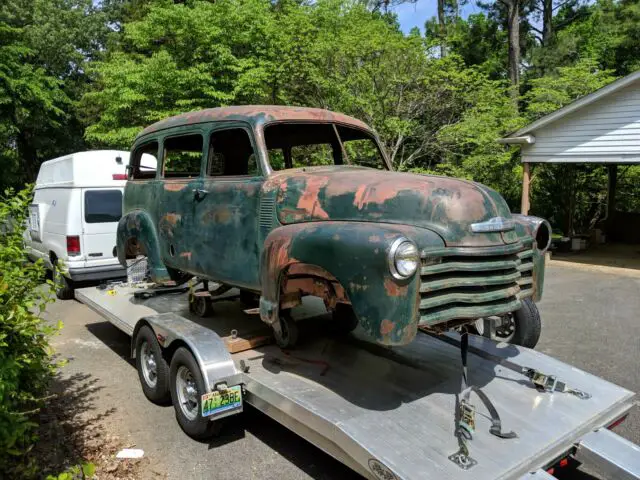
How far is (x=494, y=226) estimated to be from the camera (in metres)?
3.20

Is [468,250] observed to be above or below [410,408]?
above

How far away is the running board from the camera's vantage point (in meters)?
2.81

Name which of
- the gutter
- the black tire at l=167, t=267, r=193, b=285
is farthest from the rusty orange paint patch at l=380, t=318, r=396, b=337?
the gutter

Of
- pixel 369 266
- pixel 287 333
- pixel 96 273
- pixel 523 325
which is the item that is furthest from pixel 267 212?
pixel 96 273

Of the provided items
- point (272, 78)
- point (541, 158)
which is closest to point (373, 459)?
point (541, 158)

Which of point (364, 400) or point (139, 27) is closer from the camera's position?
point (364, 400)

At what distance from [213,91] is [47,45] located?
1606 cm

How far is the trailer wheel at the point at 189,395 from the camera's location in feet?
12.6

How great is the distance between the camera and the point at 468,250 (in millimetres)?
3049

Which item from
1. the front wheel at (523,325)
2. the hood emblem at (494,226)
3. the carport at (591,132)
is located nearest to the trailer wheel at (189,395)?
the hood emblem at (494,226)

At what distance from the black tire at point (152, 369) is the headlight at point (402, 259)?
8.65 ft

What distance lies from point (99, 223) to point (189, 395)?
568 centimetres

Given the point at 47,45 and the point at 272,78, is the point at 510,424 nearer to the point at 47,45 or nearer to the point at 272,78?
the point at 272,78

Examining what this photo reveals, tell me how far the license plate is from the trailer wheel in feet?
0.43
